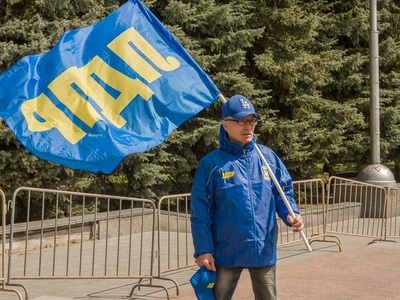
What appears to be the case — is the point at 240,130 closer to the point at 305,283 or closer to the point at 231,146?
the point at 231,146

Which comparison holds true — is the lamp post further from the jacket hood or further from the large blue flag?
the jacket hood

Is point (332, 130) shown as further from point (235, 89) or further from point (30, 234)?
point (30, 234)

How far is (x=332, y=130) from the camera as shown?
691 inches

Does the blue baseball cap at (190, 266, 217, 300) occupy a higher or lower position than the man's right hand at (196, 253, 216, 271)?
lower

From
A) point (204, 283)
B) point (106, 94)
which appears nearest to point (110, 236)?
point (106, 94)

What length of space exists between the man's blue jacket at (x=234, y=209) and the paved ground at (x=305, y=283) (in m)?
2.23

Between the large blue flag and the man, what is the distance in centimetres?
114

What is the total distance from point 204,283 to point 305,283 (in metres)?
3.76

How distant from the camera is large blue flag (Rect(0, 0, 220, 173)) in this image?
21.0 ft

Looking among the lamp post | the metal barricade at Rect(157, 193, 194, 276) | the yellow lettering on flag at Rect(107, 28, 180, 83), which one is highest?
the yellow lettering on flag at Rect(107, 28, 180, 83)

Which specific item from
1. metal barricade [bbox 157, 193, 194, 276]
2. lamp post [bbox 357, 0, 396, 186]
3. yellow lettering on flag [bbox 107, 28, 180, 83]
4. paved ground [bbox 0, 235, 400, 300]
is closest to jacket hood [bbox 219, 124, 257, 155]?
yellow lettering on flag [bbox 107, 28, 180, 83]

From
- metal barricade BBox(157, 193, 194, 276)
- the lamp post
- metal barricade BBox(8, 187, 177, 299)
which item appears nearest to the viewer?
metal barricade BBox(8, 187, 177, 299)

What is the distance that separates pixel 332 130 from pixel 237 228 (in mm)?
12574

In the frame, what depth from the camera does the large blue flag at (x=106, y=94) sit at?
6.40 metres
